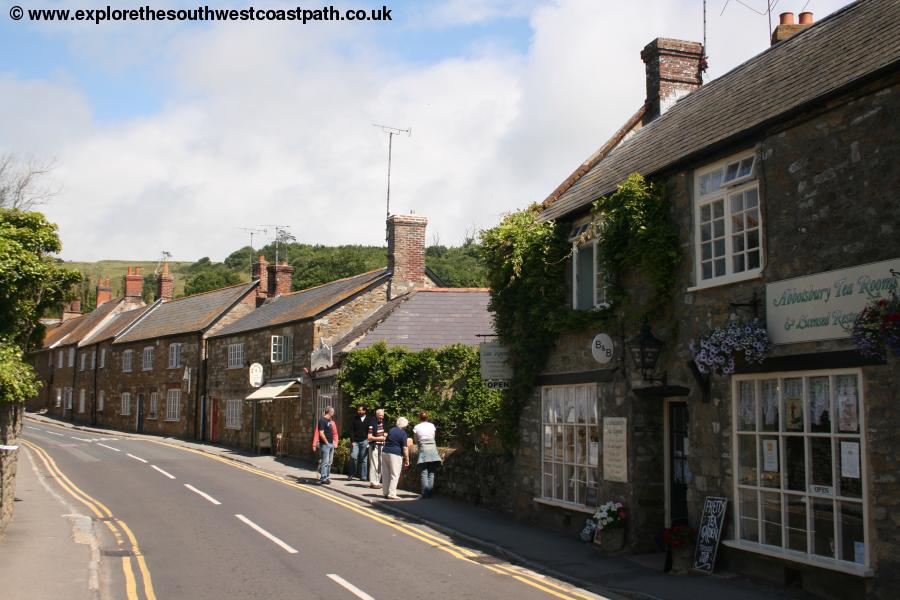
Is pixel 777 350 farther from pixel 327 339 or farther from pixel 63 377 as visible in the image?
pixel 63 377

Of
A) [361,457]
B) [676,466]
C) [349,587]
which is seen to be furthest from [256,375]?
[349,587]

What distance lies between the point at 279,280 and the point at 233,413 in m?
7.59

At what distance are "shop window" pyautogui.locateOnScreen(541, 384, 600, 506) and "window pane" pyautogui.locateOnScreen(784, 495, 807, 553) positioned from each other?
4.06 m

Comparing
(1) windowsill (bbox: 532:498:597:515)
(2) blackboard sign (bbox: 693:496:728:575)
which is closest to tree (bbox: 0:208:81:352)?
(1) windowsill (bbox: 532:498:597:515)

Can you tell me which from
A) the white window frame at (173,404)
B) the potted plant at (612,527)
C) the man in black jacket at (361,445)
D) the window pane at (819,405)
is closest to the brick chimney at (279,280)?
the white window frame at (173,404)

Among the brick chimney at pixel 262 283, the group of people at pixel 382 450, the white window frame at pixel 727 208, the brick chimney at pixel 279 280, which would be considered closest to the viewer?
the white window frame at pixel 727 208

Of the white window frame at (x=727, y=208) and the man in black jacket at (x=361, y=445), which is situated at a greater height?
the white window frame at (x=727, y=208)

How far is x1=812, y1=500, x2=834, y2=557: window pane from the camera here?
9281mm

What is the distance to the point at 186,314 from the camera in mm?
44875

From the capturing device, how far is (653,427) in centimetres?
1289

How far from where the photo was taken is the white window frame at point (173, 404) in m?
41.1

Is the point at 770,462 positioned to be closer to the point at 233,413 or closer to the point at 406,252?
the point at 406,252

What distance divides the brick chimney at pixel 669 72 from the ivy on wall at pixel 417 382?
8.95 m

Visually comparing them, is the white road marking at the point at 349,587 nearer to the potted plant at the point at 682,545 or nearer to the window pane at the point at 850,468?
the potted plant at the point at 682,545
